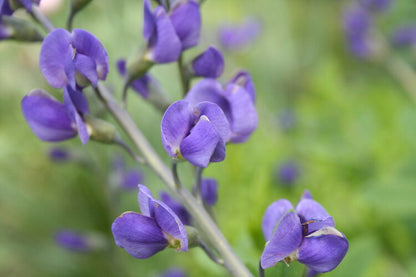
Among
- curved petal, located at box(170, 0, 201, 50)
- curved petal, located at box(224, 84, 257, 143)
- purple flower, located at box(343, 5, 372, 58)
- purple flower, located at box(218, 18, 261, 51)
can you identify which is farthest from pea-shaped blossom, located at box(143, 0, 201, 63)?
purple flower, located at box(343, 5, 372, 58)

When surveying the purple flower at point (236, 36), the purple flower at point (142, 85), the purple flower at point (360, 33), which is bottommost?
the purple flower at point (236, 36)

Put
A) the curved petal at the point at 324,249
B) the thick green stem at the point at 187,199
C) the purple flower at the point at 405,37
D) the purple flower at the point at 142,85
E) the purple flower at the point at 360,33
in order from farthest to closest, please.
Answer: the purple flower at the point at 360,33 → the purple flower at the point at 405,37 → the purple flower at the point at 142,85 → the thick green stem at the point at 187,199 → the curved petal at the point at 324,249

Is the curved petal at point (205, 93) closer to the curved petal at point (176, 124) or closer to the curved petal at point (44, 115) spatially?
the curved petal at point (176, 124)

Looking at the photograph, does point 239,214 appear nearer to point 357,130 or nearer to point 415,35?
point 357,130

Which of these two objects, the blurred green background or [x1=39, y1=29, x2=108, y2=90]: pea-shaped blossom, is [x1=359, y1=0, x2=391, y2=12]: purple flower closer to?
the blurred green background

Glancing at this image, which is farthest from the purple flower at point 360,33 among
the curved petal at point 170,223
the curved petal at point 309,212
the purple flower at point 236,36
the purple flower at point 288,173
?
the curved petal at point 170,223

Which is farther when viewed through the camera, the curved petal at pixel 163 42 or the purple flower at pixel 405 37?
the purple flower at pixel 405 37

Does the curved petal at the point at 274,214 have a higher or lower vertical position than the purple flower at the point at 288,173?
higher

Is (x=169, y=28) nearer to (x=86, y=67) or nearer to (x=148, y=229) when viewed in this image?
(x=86, y=67)
